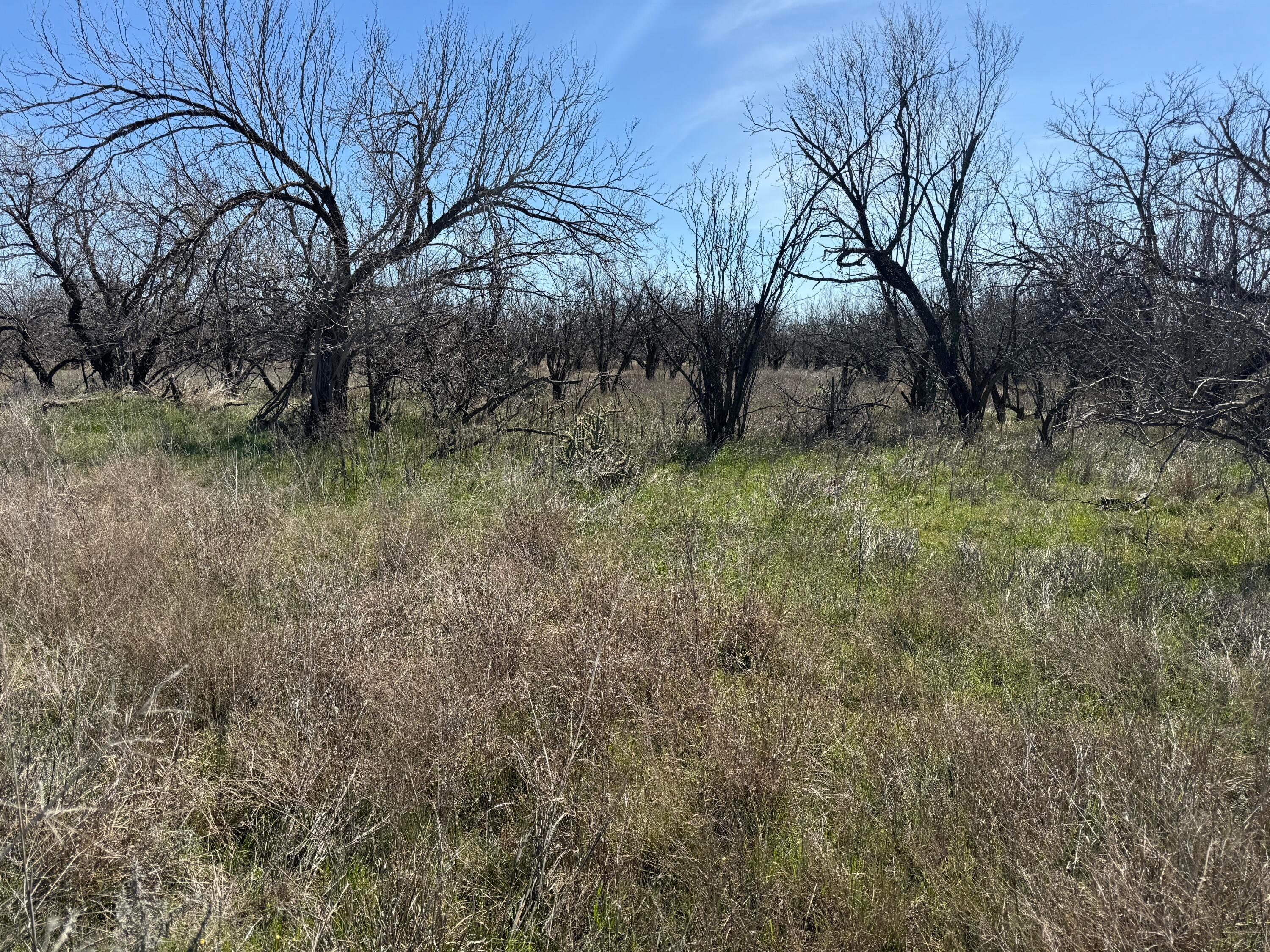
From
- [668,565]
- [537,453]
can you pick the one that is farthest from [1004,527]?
[537,453]

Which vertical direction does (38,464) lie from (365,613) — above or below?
above

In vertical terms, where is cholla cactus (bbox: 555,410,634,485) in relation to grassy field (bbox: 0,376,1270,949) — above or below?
above

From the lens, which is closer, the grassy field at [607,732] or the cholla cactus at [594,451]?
the grassy field at [607,732]

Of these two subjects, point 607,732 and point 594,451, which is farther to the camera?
point 594,451

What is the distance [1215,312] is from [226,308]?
7.61 metres

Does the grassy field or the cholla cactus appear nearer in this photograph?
the grassy field

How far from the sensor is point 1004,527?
16.2 ft

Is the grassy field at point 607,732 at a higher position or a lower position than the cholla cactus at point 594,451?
lower

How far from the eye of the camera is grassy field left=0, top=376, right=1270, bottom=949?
155 cm

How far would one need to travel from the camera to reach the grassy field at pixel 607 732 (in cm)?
155

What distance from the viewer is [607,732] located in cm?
225

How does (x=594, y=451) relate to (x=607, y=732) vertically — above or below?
above

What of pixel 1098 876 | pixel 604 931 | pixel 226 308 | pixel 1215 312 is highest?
pixel 226 308

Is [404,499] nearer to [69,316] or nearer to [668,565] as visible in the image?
[668,565]
